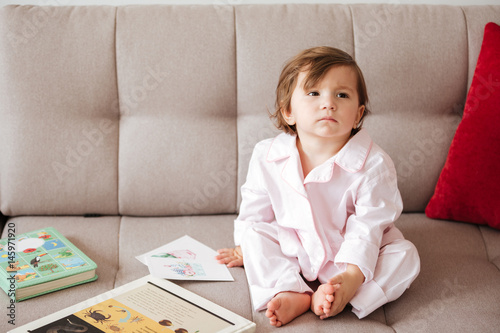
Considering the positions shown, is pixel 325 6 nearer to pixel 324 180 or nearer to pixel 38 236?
pixel 324 180

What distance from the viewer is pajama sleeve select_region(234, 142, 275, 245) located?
1494 millimetres

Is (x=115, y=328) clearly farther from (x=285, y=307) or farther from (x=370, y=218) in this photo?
(x=370, y=218)

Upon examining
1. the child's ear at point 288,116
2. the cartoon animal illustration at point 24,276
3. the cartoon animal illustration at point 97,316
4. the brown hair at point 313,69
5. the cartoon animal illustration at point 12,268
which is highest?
the brown hair at point 313,69

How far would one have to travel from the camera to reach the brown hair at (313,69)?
1.35 metres

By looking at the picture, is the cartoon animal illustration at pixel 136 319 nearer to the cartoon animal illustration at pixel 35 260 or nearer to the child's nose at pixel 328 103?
the cartoon animal illustration at pixel 35 260

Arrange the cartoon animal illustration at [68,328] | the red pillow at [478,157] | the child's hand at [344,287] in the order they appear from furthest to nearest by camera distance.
→ 1. the red pillow at [478,157]
2. the child's hand at [344,287]
3. the cartoon animal illustration at [68,328]

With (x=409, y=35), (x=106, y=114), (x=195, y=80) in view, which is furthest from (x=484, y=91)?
(x=106, y=114)

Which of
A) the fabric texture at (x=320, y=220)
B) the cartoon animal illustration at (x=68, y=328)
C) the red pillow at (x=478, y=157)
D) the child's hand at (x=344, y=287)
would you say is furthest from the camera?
the red pillow at (x=478, y=157)

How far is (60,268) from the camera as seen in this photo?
4.29ft


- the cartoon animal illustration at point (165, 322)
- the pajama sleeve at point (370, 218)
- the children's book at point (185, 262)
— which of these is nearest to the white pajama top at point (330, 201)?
the pajama sleeve at point (370, 218)

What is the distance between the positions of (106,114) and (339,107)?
79 centimetres

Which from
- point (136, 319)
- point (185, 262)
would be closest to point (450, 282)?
point (185, 262)

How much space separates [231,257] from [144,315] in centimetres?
36

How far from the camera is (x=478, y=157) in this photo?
5.25ft
